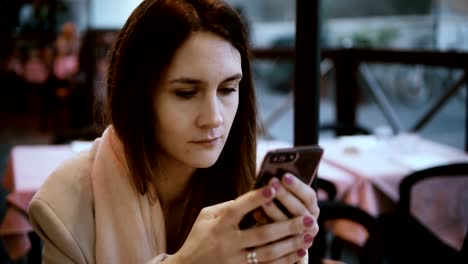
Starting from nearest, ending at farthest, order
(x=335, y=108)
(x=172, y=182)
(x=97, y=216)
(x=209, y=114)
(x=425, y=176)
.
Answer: (x=209, y=114) < (x=97, y=216) < (x=172, y=182) < (x=425, y=176) < (x=335, y=108)

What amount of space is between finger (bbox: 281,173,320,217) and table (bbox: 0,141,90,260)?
1672 mm

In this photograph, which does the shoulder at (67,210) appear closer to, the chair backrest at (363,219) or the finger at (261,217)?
the finger at (261,217)

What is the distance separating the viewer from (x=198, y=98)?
113 centimetres

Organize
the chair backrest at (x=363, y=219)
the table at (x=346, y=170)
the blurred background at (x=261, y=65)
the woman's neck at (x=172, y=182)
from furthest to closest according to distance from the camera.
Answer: the blurred background at (x=261, y=65) < the table at (x=346, y=170) < the chair backrest at (x=363, y=219) < the woman's neck at (x=172, y=182)

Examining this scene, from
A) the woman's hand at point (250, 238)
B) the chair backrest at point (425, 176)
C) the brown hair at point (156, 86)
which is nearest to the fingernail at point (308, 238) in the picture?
the woman's hand at point (250, 238)

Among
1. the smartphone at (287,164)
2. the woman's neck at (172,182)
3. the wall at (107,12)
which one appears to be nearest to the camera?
the smartphone at (287,164)

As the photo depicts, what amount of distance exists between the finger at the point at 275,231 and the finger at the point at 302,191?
22 millimetres

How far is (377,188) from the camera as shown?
301 centimetres

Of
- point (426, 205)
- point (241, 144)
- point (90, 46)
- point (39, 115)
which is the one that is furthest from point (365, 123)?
point (241, 144)

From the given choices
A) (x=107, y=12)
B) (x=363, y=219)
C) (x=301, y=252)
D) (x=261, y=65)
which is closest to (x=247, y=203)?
(x=301, y=252)

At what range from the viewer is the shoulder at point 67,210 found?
117 centimetres

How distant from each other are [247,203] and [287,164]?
0.27ft

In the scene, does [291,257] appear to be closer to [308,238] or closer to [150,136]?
[308,238]

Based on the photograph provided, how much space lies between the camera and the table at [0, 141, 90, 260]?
8.64 feet
